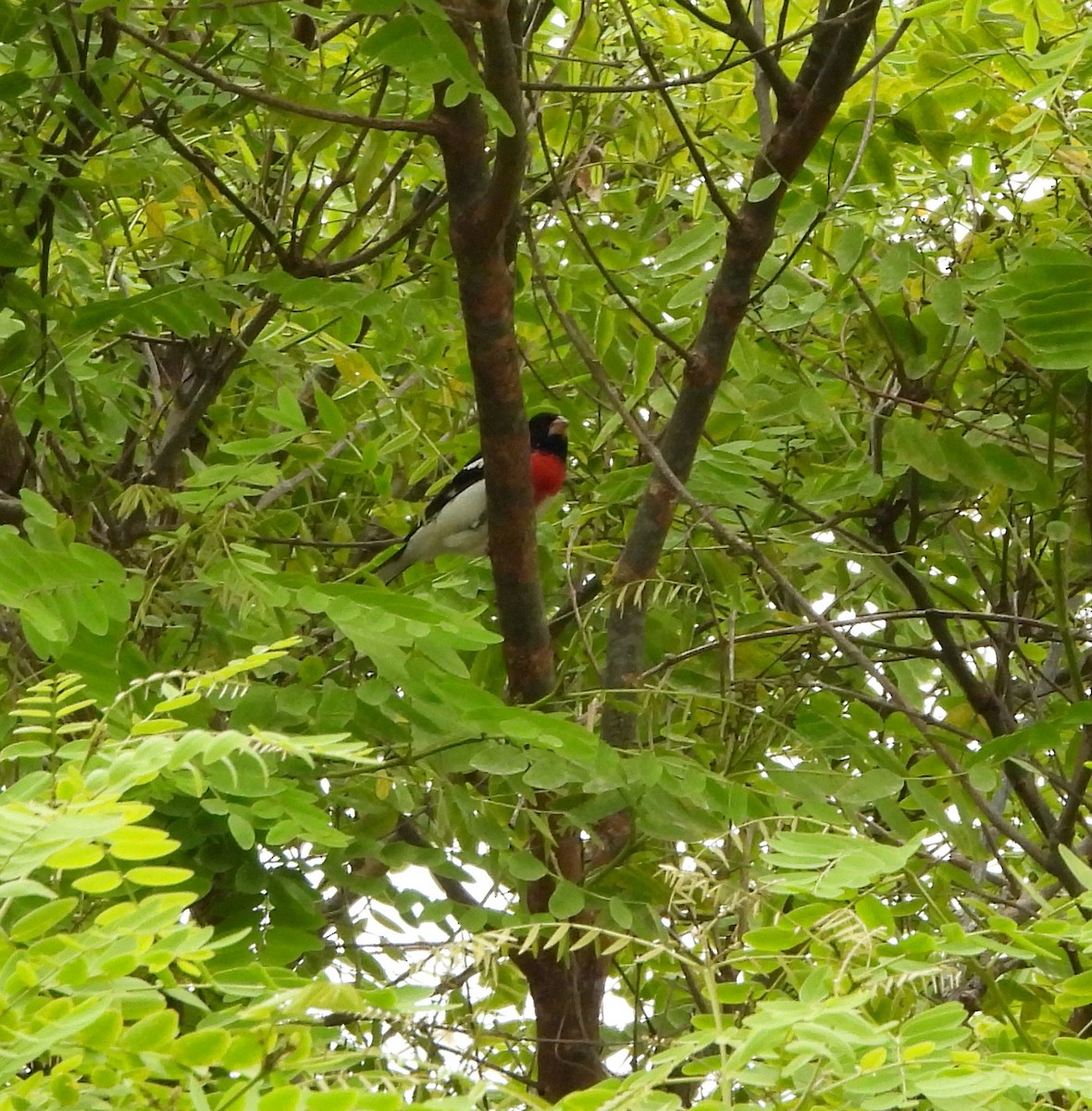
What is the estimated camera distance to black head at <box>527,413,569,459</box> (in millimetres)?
4534

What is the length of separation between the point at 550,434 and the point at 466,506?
1.29 ft

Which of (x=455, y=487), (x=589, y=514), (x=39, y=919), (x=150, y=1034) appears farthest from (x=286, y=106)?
(x=455, y=487)

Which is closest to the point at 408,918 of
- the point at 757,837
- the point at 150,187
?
the point at 757,837

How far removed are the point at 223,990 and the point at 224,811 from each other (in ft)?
1.72

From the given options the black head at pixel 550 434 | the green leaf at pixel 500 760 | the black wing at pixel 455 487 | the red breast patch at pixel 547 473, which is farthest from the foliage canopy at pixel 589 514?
the red breast patch at pixel 547 473

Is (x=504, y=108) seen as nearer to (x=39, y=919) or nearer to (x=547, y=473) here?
(x=39, y=919)

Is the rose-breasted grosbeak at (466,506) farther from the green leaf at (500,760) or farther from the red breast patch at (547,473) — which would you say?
the green leaf at (500,760)

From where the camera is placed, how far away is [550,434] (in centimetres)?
503

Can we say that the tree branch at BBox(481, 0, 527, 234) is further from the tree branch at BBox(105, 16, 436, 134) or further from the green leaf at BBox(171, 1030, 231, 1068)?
the green leaf at BBox(171, 1030, 231, 1068)

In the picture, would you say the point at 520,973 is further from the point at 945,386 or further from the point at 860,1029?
the point at 860,1029

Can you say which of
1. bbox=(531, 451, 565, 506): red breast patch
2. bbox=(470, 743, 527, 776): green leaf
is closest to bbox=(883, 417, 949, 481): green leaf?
bbox=(470, 743, 527, 776): green leaf

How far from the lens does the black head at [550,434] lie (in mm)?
4534

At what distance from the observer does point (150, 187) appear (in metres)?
3.85

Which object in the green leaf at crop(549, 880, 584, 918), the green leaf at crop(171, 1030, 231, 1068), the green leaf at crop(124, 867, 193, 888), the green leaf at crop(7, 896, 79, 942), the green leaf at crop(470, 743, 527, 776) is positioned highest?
the green leaf at crop(124, 867, 193, 888)
